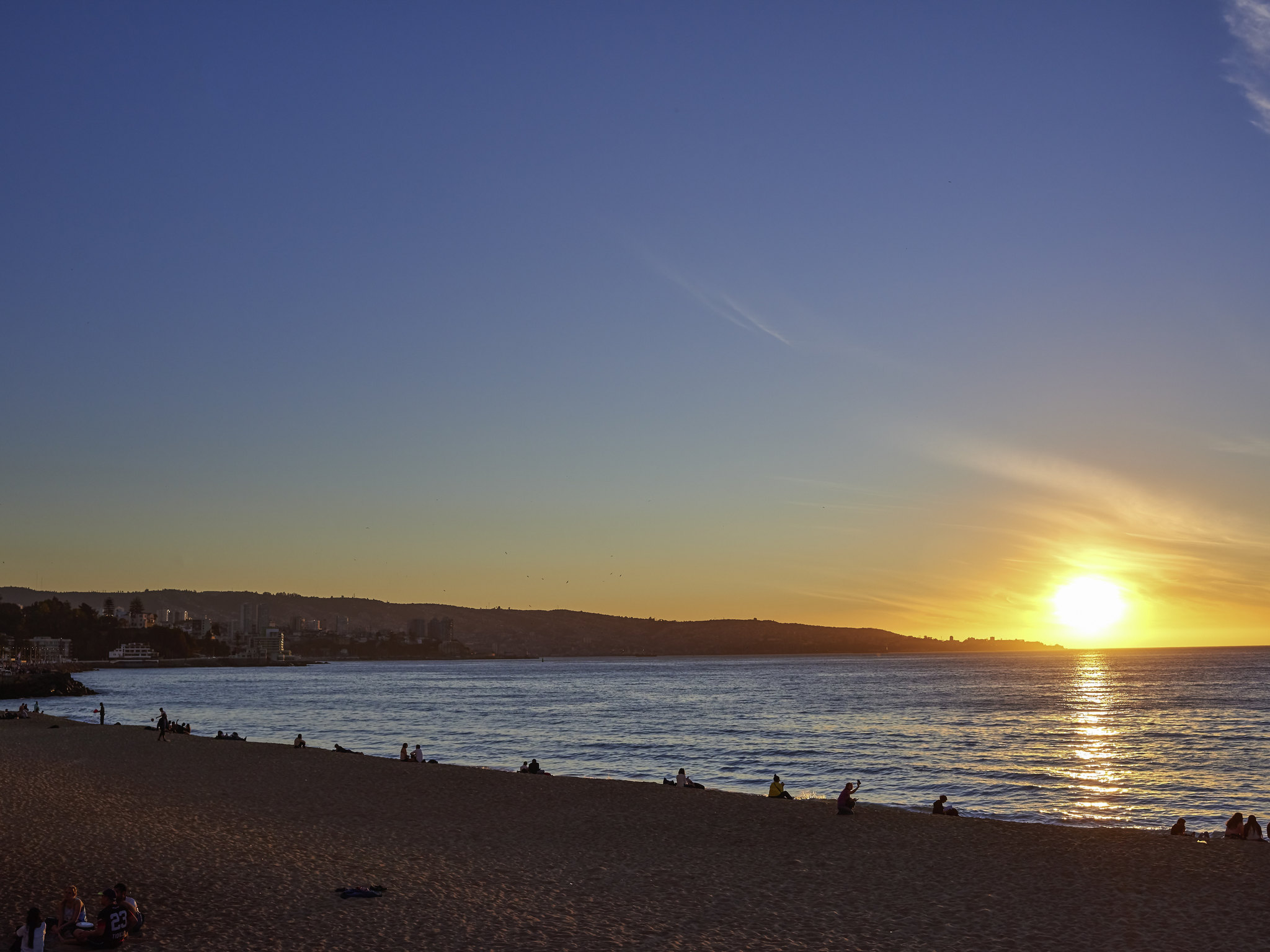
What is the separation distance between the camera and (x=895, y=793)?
36469mm

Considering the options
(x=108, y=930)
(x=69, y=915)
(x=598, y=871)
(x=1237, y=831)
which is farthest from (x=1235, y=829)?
(x=69, y=915)

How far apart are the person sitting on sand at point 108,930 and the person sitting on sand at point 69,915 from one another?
169 mm

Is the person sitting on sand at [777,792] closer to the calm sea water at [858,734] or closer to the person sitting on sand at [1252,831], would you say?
the calm sea water at [858,734]

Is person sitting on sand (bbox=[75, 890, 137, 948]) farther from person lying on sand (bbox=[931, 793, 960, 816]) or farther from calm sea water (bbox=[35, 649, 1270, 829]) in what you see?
calm sea water (bbox=[35, 649, 1270, 829])

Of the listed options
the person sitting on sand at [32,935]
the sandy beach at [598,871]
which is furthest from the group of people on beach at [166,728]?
the person sitting on sand at [32,935]

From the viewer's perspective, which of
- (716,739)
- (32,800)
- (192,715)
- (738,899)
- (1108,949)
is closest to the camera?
(1108,949)

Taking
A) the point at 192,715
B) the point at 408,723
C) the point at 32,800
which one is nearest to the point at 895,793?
the point at 32,800

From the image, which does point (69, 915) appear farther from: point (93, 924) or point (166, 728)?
point (166, 728)

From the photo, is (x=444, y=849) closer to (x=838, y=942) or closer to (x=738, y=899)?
(x=738, y=899)

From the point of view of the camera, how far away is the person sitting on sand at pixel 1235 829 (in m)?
24.2

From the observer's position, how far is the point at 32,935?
495 inches

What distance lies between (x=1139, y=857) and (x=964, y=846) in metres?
3.53

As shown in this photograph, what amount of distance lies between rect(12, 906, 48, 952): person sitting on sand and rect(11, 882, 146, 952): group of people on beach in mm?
24

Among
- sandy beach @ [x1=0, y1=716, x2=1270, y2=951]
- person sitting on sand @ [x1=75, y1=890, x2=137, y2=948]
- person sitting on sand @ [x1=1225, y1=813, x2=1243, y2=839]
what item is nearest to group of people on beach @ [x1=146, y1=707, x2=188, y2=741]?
sandy beach @ [x1=0, y1=716, x2=1270, y2=951]
